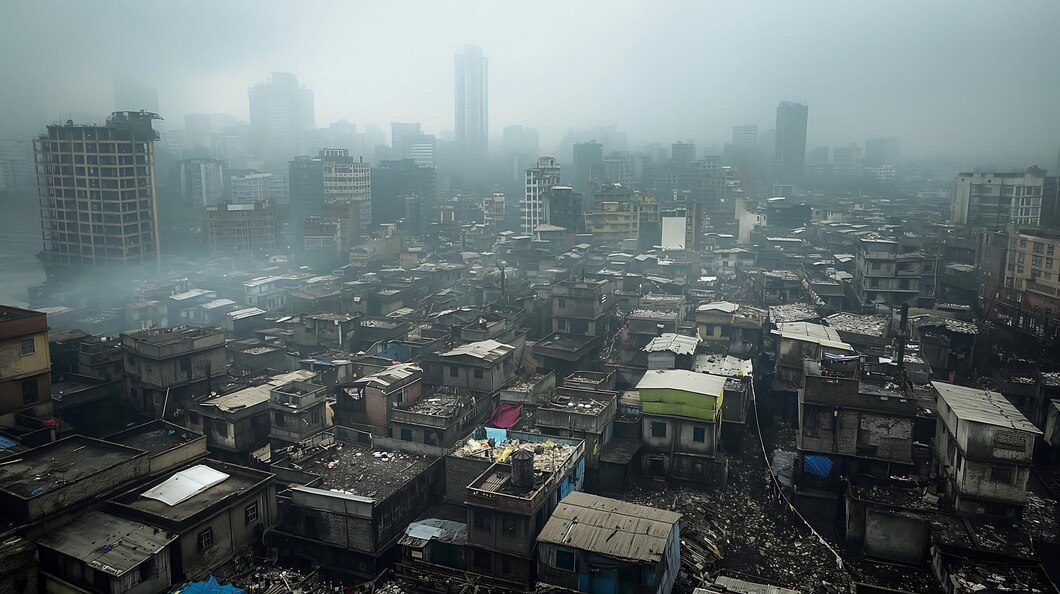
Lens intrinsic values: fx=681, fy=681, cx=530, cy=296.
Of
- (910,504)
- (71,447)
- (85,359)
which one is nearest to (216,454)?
(71,447)

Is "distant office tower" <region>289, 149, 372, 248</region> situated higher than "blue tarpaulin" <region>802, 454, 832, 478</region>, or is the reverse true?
"distant office tower" <region>289, 149, 372, 248</region>

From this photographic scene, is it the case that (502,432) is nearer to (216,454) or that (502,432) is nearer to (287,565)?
(287,565)

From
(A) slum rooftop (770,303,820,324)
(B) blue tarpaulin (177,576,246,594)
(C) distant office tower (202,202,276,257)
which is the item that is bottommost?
(B) blue tarpaulin (177,576,246,594)

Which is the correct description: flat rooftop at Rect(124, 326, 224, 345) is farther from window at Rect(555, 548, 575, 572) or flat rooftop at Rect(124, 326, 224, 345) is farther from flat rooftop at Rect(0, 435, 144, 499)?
window at Rect(555, 548, 575, 572)

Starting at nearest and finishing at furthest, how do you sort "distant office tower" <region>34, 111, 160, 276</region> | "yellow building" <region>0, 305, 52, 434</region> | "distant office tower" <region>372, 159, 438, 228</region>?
"yellow building" <region>0, 305, 52, 434</region>
"distant office tower" <region>34, 111, 160, 276</region>
"distant office tower" <region>372, 159, 438, 228</region>

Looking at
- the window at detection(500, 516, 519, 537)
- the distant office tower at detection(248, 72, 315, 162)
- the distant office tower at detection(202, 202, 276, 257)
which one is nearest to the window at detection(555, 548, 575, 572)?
the window at detection(500, 516, 519, 537)

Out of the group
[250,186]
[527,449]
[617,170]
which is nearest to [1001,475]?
[527,449]
